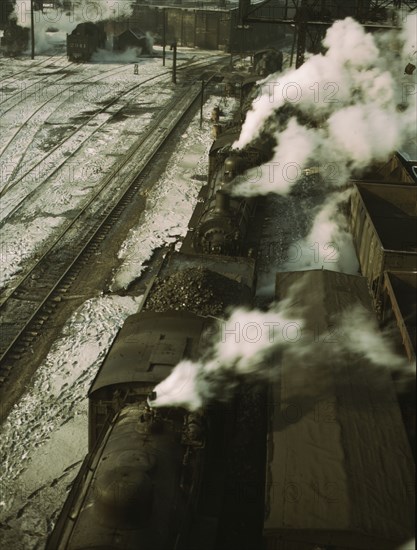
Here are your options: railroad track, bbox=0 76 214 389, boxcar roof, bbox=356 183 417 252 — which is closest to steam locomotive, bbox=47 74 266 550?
railroad track, bbox=0 76 214 389

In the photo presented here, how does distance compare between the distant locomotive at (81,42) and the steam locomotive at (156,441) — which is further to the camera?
the distant locomotive at (81,42)

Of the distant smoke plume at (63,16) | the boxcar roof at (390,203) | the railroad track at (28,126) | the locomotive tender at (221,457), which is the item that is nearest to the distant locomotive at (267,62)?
the railroad track at (28,126)

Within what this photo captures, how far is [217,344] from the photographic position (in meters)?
8.28

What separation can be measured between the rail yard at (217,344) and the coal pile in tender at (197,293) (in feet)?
0.12

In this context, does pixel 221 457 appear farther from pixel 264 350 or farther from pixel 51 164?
pixel 51 164

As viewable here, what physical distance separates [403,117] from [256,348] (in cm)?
1951

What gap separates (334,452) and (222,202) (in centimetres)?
697

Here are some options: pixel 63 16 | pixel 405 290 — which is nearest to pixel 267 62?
pixel 63 16

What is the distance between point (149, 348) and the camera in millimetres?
8047

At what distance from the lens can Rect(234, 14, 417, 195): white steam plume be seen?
64.0 ft

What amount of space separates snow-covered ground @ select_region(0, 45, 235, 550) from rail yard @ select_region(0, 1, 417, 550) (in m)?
0.04

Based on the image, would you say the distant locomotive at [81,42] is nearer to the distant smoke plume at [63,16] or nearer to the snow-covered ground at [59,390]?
the distant smoke plume at [63,16]

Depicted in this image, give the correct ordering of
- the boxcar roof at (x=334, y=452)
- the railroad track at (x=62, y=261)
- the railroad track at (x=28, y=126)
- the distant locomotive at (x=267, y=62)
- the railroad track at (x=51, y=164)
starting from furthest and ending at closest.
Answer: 1. the distant locomotive at (x=267, y=62)
2. the railroad track at (x=28, y=126)
3. the railroad track at (x=51, y=164)
4. the railroad track at (x=62, y=261)
5. the boxcar roof at (x=334, y=452)

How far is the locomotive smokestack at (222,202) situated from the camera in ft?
42.0
